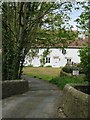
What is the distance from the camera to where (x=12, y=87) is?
2292cm

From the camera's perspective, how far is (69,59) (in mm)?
73250

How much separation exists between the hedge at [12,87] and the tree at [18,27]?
2355 mm

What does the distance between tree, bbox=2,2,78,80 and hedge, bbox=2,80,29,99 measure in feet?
7.73

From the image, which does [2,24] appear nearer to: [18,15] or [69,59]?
[18,15]

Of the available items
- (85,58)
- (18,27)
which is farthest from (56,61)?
(85,58)

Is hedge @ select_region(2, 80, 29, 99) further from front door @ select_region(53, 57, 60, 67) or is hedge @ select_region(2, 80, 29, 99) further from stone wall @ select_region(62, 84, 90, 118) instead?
front door @ select_region(53, 57, 60, 67)

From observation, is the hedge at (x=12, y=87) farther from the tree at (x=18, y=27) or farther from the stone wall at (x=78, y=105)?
the stone wall at (x=78, y=105)

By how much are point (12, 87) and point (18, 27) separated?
877 centimetres

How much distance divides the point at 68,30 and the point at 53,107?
20.7 m

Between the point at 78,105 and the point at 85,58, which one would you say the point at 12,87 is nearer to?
the point at 85,58

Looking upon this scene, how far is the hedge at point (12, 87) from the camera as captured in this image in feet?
69.6

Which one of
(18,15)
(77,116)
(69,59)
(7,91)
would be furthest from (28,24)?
(69,59)

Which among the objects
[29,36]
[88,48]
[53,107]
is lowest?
[53,107]

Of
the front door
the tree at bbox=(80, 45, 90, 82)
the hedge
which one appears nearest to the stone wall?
the tree at bbox=(80, 45, 90, 82)
